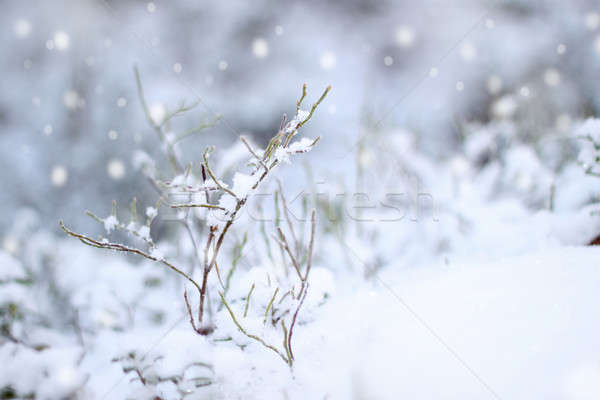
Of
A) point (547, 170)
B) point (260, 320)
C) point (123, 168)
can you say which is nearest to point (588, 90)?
point (547, 170)

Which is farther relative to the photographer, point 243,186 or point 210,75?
point 210,75

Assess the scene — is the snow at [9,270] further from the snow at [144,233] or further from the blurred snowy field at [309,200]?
the snow at [144,233]

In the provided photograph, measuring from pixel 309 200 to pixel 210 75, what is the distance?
0.89 metres

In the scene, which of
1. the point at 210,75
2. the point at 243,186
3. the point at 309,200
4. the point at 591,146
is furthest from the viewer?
the point at 210,75

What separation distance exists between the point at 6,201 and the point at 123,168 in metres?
0.62

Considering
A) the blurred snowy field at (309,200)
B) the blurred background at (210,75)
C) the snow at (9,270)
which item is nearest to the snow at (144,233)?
the blurred snowy field at (309,200)

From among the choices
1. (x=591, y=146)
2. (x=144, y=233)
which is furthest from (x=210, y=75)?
(x=591, y=146)

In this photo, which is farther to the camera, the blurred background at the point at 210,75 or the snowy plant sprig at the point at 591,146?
the blurred background at the point at 210,75

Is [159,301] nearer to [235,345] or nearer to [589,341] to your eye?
[235,345]

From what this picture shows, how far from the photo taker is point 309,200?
1240mm

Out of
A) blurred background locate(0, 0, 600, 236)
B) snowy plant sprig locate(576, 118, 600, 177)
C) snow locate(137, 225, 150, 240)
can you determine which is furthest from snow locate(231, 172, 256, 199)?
blurred background locate(0, 0, 600, 236)

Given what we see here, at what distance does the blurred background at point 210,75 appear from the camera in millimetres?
1629

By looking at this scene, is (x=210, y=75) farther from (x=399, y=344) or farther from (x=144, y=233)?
(x=399, y=344)

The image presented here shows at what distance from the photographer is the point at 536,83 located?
1565mm
